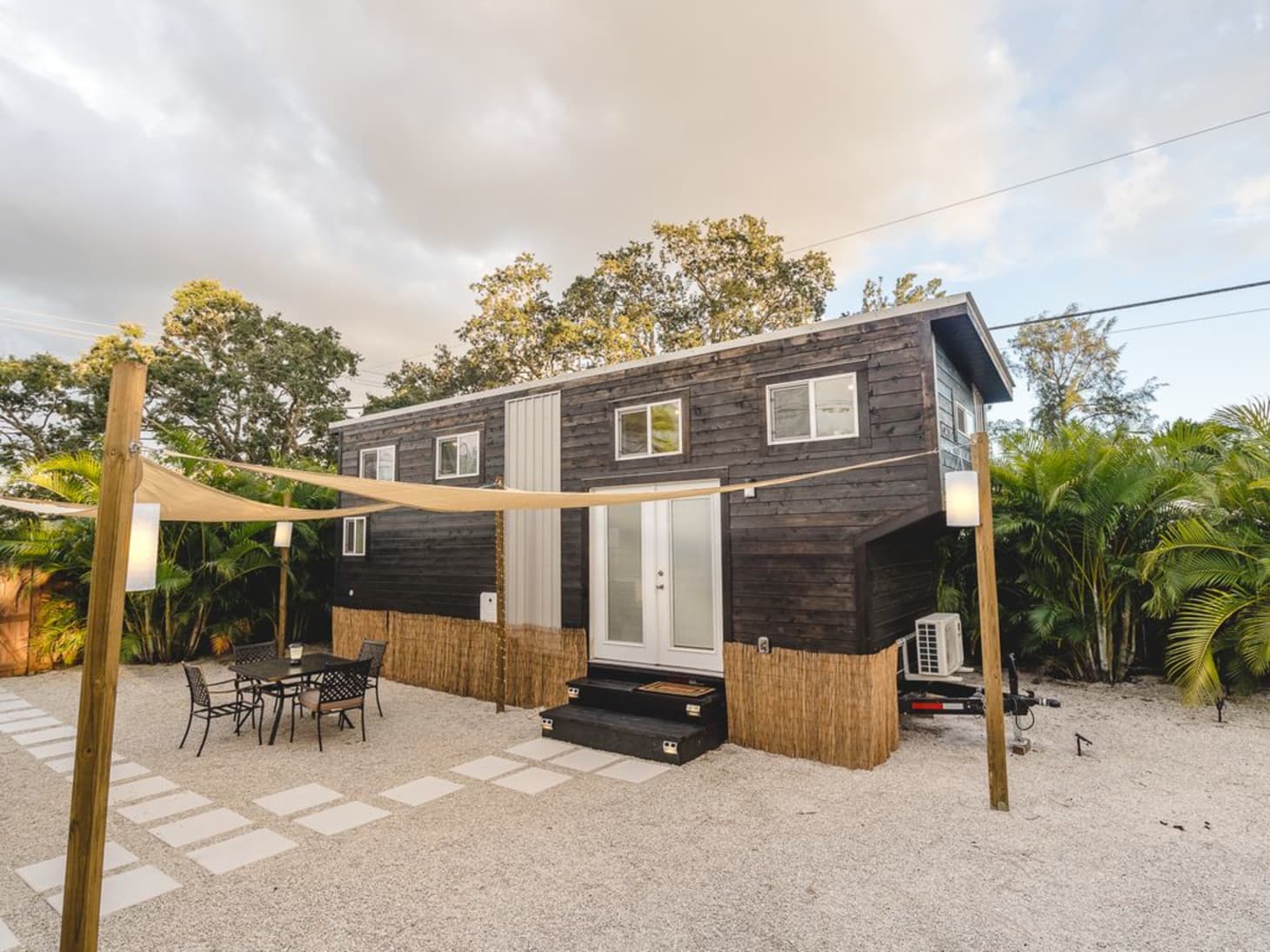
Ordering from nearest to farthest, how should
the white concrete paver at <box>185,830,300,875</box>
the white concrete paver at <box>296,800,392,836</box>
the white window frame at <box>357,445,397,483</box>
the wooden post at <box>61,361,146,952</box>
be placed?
the wooden post at <box>61,361,146,952</box>, the white concrete paver at <box>185,830,300,875</box>, the white concrete paver at <box>296,800,392,836</box>, the white window frame at <box>357,445,397,483</box>

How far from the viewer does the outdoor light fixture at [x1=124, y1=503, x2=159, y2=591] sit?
2324 millimetres

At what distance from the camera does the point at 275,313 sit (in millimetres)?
18359

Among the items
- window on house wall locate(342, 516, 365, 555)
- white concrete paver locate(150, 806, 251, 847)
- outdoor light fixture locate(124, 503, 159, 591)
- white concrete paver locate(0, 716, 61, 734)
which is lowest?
white concrete paver locate(150, 806, 251, 847)

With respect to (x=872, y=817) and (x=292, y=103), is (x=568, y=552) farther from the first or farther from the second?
(x=292, y=103)

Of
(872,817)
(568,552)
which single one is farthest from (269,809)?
(872,817)

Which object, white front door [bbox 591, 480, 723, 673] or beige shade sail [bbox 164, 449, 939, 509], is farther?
white front door [bbox 591, 480, 723, 673]

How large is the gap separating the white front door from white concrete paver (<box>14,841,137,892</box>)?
397 cm

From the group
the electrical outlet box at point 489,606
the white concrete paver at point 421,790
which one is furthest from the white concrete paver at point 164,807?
the electrical outlet box at point 489,606

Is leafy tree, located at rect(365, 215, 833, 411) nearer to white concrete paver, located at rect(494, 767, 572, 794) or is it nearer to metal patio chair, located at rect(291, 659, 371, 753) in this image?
metal patio chair, located at rect(291, 659, 371, 753)

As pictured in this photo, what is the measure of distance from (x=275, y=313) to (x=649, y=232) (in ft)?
37.6

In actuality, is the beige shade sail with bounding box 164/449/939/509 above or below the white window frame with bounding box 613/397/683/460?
below

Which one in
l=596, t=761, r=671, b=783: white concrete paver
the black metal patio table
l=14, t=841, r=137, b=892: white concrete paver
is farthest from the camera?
the black metal patio table

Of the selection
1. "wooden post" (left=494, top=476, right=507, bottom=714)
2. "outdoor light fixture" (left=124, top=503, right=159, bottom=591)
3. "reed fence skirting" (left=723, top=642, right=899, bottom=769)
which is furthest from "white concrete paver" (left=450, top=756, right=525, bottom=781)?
"outdoor light fixture" (left=124, top=503, right=159, bottom=591)

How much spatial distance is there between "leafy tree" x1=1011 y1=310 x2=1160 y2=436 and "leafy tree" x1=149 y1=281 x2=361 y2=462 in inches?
869
